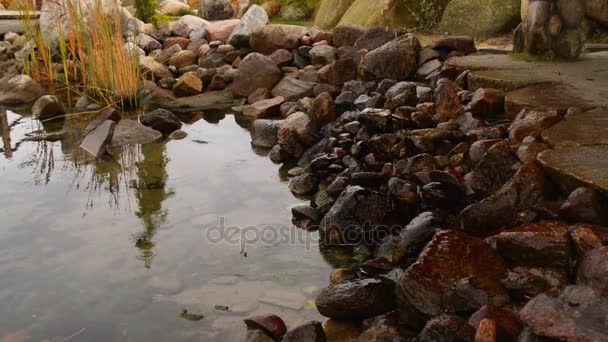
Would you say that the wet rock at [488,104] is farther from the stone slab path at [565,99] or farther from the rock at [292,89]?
the rock at [292,89]

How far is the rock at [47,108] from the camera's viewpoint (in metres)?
6.26

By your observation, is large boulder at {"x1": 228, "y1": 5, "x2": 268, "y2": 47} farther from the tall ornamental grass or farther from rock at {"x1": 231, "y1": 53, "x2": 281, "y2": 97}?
the tall ornamental grass

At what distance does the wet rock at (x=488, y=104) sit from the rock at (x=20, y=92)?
5273mm

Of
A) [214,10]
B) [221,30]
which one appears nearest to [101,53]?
[221,30]

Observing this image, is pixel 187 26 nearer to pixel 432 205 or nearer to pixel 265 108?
pixel 265 108

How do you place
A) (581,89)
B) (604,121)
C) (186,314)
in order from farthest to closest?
1. (581,89)
2. (604,121)
3. (186,314)

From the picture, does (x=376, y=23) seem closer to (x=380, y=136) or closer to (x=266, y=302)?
(x=380, y=136)

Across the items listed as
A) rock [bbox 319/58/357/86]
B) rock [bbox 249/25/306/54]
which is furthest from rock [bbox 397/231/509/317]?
rock [bbox 249/25/306/54]

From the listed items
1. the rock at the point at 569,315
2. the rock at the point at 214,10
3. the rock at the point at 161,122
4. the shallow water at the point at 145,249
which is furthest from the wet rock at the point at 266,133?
the rock at the point at 214,10

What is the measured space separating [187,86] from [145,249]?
396 centimetres

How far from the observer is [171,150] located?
514cm

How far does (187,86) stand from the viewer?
22.8 feet

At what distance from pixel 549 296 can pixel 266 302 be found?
1248 mm

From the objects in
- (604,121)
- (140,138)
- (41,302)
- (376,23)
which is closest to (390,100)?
(604,121)
